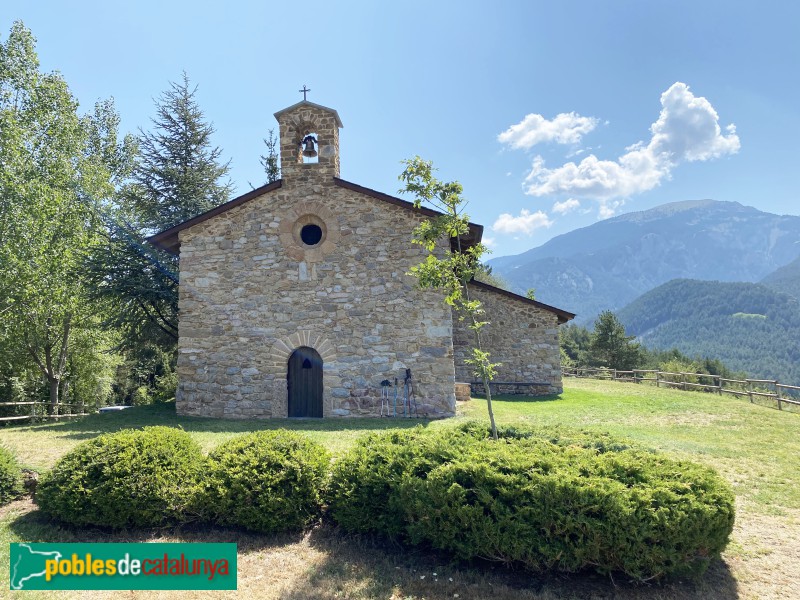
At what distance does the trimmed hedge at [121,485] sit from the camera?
5.46 meters

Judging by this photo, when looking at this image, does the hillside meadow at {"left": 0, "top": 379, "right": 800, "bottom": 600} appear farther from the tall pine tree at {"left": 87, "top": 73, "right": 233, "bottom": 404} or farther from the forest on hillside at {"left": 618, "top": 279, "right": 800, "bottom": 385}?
the forest on hillside at {"left": 618, "top": 279, "right": 800, "bottom": 385}

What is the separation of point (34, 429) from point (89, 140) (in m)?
13.2

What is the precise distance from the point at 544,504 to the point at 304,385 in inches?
376

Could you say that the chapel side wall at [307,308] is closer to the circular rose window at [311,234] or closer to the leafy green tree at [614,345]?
the circular rose window at [311,234]

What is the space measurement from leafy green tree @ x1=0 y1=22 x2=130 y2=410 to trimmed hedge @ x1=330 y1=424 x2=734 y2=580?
13106 millimetres

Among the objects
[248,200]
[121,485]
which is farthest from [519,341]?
[121,485]

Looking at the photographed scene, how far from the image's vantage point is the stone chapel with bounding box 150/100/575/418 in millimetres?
12469

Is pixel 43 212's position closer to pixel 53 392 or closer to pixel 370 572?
pixel 53 392

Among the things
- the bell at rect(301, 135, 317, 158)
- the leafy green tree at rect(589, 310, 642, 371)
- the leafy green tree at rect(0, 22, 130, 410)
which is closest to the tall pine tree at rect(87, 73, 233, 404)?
the leafy green tree at rect(0, 22, 130, 410)

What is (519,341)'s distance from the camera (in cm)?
1822

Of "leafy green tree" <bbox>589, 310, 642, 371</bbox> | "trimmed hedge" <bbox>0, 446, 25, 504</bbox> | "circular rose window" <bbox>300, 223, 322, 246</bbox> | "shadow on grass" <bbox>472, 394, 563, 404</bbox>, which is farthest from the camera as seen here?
"leafy green tree" <bbox>589, 310, 642, 371</bbox>

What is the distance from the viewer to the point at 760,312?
140 m

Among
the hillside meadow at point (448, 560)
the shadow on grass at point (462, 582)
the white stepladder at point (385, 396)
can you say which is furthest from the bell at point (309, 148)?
the shadow on grass at point (462, 582)

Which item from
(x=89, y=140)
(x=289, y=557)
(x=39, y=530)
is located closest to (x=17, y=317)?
(x=89, y=140)
